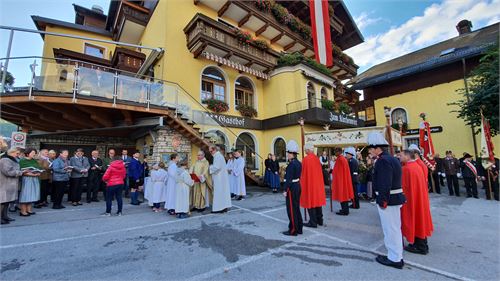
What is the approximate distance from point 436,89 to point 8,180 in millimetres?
24075

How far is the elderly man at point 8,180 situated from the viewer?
17.3 ft

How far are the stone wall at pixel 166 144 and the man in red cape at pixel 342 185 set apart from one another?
7.16m

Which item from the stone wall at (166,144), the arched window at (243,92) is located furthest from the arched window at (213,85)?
the stone wall at (166,144)

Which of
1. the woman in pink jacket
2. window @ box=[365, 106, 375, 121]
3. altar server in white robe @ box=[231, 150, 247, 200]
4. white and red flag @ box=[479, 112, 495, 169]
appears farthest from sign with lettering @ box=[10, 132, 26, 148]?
window @ box=[365, 106, 375, 121]

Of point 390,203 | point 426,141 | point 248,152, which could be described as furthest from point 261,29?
point 390,203

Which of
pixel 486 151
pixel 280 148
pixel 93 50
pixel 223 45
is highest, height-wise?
pixel 93 50

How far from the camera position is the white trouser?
10.6ft

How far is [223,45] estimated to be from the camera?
1284 cm

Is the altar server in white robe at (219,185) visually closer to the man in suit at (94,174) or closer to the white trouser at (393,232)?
the white trouser at (393,232)

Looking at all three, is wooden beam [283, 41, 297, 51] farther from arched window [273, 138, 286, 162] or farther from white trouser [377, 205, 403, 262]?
white trouser [377, 205, 403, 262]

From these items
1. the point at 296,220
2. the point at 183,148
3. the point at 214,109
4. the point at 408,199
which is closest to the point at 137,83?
the point at 183,148

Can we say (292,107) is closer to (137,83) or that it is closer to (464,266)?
(137,83)

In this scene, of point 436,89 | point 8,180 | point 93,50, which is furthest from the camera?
point 436,89

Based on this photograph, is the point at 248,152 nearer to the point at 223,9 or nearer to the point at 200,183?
the point at 200,183
